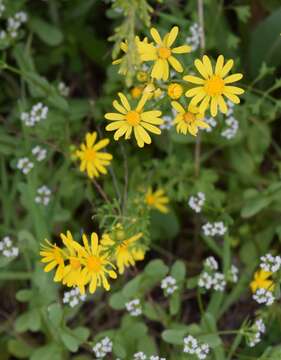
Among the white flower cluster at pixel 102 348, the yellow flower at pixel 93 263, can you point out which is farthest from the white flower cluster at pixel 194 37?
the white flower cluster at pixel 102 348

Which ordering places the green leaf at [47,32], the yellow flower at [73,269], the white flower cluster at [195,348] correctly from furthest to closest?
the green leaf at [47,32]
the white flower cluster at [195,348]
the yellow flower at [73,269]

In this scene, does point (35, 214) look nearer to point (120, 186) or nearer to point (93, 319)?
point (120, 186)

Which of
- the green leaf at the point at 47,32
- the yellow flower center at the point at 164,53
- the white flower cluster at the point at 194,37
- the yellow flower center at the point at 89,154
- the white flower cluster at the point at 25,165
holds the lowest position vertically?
the white flower cluster at the point at 25,165

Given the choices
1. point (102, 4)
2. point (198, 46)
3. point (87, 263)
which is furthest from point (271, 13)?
point (87, 263)

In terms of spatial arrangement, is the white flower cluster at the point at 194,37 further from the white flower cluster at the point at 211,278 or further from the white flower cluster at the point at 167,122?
the white flower cluster at the point at 211,278

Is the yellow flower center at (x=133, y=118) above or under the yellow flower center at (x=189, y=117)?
under

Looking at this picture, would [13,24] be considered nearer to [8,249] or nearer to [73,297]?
[8,249]
